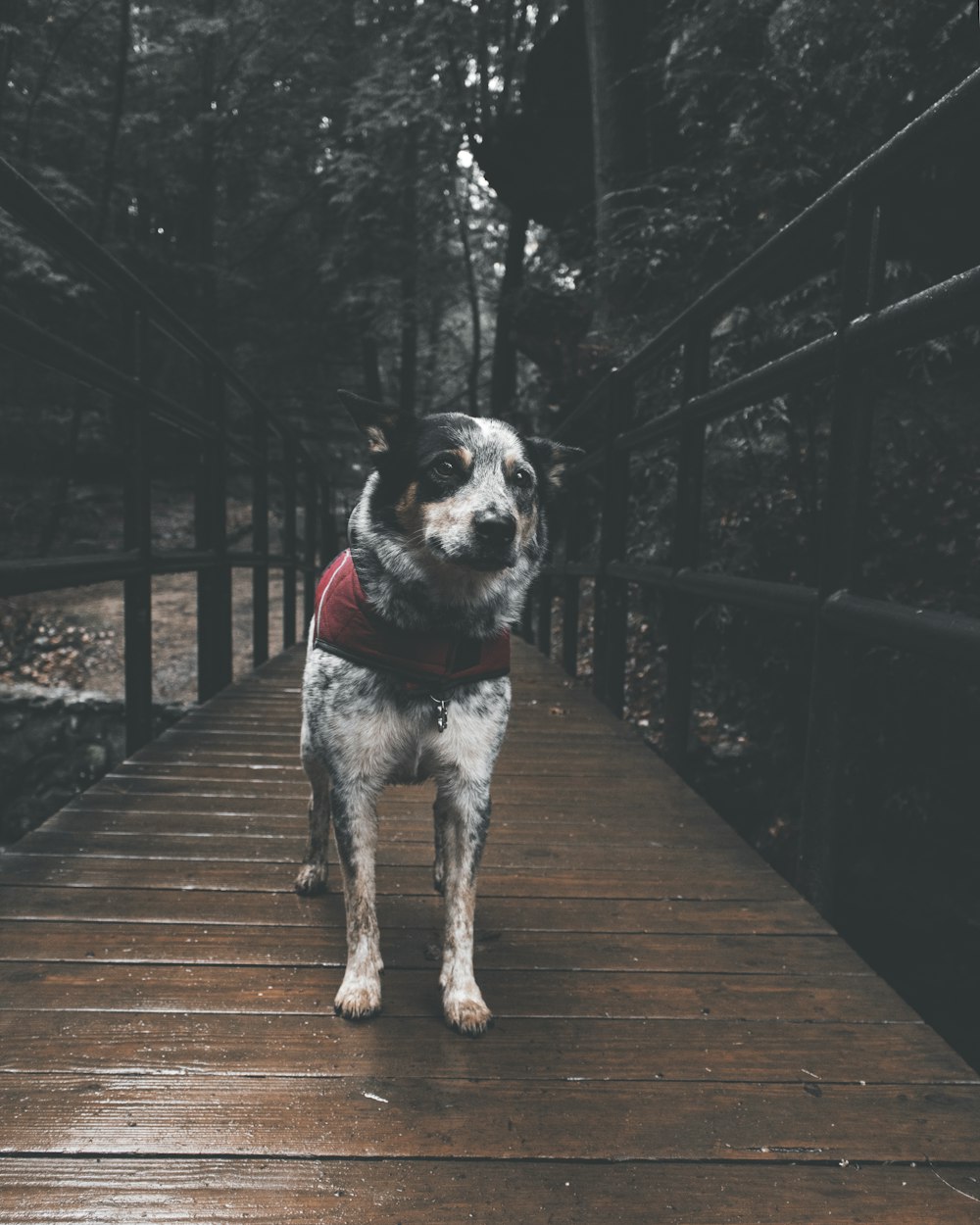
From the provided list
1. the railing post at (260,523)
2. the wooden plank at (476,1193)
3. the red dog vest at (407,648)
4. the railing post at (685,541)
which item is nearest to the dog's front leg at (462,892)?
the red dog vest at (407,648)

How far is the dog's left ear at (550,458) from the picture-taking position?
2.35 m

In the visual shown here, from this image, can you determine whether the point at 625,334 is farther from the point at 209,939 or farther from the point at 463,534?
the point at 209,939

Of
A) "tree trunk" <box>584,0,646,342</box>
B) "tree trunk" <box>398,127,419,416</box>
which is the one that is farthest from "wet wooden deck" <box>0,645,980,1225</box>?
"tree trunk" <box>398,127,419,416</box>

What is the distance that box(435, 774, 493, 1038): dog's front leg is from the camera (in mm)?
1695

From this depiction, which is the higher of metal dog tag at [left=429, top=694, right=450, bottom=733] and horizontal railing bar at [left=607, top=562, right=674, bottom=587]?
horizontal railing bar at [left=607, top=562, right=674, bottom=587]

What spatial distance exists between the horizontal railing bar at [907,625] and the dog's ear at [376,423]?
1119mm

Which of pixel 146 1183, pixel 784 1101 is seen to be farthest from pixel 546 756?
pixel 146 1183

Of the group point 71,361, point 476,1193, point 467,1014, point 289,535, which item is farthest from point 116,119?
point 476,1193

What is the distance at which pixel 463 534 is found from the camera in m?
1.92

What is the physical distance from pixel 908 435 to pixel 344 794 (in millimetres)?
2806

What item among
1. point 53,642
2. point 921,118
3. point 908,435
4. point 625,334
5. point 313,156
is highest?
point 313,156

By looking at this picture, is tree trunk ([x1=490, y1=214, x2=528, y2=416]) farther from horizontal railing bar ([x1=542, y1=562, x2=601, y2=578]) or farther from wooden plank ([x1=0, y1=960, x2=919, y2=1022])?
wooden plank ([x1=0, y1=960, x2=919, y2=1022])

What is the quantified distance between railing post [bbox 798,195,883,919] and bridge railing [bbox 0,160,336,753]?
6.60ft

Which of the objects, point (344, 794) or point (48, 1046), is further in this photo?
point (344, 794)
